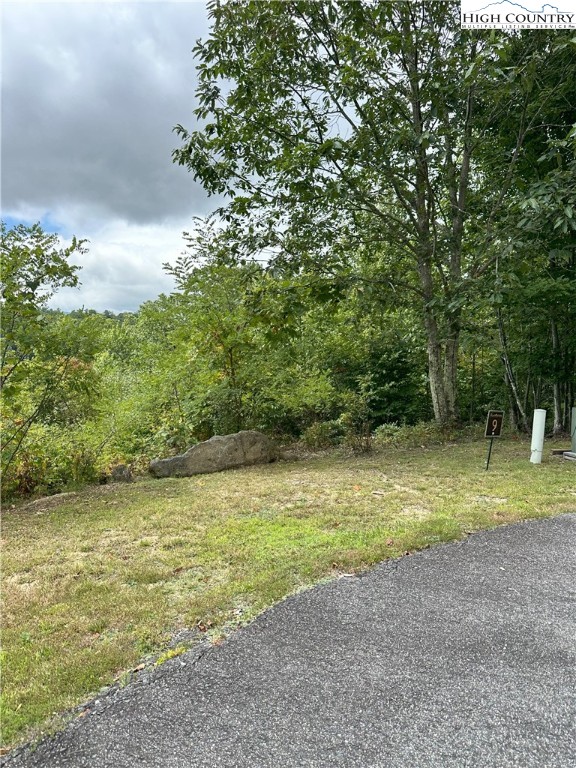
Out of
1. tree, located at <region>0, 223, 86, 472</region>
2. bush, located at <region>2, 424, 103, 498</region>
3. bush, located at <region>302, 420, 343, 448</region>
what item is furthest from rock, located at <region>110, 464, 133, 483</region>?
bush, located at <region>302, 420, 343, 448</region>

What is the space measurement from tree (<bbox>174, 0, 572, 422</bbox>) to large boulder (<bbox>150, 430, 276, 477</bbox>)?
8.50 feet

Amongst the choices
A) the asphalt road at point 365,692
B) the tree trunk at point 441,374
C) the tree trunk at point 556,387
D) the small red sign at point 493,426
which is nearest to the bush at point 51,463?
the asphalt road at point 365,692

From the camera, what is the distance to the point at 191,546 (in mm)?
3105

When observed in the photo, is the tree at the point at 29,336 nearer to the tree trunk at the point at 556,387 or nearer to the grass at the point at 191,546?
the grass at the point at 191,546

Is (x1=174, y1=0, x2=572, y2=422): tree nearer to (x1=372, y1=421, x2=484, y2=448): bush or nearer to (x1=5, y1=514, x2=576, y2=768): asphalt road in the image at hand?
(x1=372, y1=421, x2=484, y2=448): bush

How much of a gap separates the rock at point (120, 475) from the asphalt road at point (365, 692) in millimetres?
3732

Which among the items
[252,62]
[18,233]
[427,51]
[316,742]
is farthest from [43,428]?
[427,51]

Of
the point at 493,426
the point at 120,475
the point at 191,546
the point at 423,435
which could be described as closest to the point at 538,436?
the point at 493,426

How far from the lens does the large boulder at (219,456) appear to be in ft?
18.5

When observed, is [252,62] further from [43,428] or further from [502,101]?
[43,428]

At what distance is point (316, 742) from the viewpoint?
1.48m

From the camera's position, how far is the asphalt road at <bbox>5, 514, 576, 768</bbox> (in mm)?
1439

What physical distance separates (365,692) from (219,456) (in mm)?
4395

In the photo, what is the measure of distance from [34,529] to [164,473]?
2.01 meters
